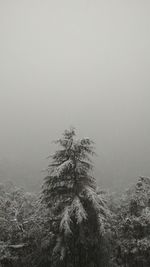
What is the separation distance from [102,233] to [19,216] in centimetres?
668

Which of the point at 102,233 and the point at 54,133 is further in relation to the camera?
the point at 54,133

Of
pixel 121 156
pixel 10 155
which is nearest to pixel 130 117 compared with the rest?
pixel 121 156

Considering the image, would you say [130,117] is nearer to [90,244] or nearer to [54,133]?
[54,133]

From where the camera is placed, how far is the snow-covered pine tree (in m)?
10.3

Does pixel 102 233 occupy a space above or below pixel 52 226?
below

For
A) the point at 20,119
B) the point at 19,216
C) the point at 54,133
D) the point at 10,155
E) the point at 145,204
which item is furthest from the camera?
the point at 20,119

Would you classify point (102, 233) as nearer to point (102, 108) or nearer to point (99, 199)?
point (99, 199)

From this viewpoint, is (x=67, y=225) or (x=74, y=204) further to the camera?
(x=74, y=204)

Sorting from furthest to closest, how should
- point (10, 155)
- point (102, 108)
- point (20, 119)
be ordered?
point (102, 108) → point (20, 119) → point (10, 155)

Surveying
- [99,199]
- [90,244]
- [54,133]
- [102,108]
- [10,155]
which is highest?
[102,108]

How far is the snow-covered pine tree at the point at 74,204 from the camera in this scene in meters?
10.3

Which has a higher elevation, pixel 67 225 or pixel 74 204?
pixel 74 204

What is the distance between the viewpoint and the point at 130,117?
7032 inches

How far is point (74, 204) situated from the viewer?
33.5ft
